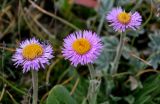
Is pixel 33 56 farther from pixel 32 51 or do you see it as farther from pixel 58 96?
pixel 58 96

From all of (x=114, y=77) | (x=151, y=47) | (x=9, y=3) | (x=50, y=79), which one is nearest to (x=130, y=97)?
(x=114, y=77)

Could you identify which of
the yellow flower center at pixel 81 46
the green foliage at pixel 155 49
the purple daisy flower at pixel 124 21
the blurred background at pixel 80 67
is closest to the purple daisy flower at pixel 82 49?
the yellow flower center at pixel 81 46

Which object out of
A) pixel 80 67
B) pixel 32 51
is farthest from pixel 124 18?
pixel 80 67

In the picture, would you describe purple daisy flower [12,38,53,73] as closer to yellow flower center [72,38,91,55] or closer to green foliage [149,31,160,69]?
yellow flower center [72,38,91,55]

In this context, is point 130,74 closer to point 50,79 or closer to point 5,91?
point 50,79

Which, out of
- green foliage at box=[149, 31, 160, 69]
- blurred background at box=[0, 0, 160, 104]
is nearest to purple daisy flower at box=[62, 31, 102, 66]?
blurred background at box=[0, 0, 160, 104]

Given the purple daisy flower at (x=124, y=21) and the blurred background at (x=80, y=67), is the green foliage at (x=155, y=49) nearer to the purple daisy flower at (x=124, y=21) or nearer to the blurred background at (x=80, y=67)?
the blurred background at (x=80, y=67)
